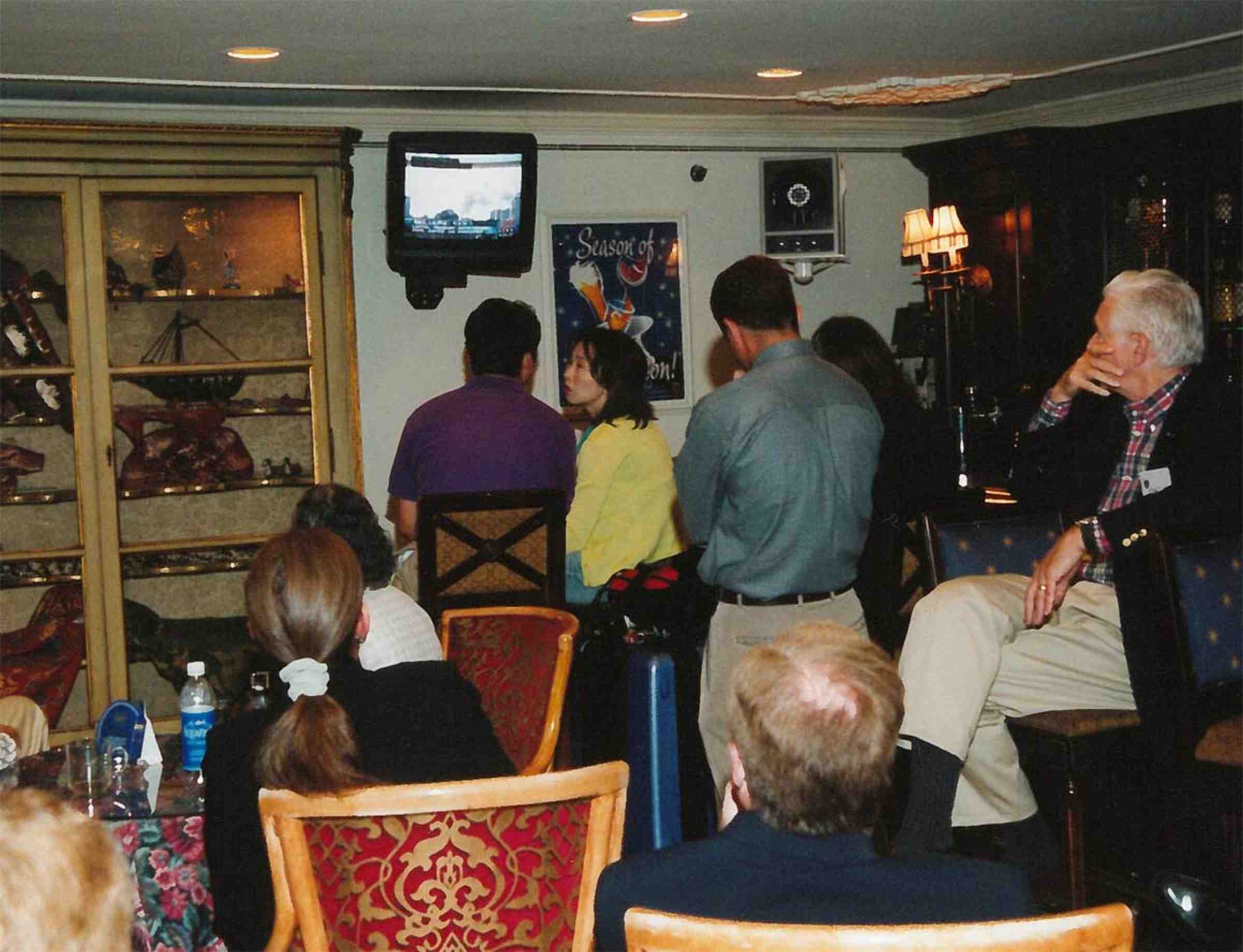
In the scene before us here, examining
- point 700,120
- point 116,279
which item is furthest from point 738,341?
point 700,120

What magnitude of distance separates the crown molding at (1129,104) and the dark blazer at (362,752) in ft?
15.5

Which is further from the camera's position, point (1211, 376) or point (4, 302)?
point (4, 302)

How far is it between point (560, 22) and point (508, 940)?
300cm

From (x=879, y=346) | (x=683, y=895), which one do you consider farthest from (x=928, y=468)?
(x=683, y=895)

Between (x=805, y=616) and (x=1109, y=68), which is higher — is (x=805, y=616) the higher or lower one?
the lower one

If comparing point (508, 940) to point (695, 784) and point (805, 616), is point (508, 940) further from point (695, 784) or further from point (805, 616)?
point (695, 784)

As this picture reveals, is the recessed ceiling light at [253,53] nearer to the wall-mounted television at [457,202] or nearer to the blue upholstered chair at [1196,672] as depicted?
the wall-mounted television at [457,202]

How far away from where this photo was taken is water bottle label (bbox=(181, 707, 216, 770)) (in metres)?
2.65

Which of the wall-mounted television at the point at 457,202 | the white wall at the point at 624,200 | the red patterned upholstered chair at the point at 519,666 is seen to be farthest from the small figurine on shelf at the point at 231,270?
the red patterned upholstered chair at the point at 519,666

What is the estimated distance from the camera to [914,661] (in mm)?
2805

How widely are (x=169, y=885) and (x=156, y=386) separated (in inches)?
139

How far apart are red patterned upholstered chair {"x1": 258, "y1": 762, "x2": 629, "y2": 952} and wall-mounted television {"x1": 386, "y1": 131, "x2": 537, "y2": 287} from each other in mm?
4115

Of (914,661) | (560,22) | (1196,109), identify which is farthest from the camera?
(1196,109)

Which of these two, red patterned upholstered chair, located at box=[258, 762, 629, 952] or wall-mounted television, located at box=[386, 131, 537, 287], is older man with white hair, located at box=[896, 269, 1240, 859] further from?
wall-mounted television, located at box=[386, 131, 537, 287]
